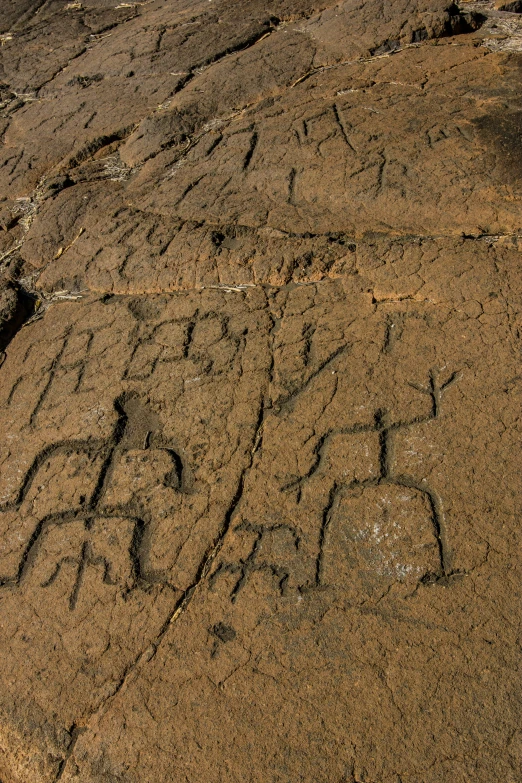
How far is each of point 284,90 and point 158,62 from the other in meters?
1.21

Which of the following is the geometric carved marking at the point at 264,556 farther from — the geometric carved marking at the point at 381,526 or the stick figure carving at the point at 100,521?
the stick figure carving at the point at 100,521

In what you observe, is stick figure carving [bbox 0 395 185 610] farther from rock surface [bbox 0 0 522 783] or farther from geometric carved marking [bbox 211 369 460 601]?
geometric carved marking [bbox 211 369 460 601]

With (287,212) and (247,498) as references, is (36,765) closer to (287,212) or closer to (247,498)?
(247,498)

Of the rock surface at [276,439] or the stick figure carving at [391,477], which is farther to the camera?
the stick figure carving at [391,477]

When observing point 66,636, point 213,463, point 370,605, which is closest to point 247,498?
point 213,463

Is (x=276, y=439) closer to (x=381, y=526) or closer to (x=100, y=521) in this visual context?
(x=381, y=526)

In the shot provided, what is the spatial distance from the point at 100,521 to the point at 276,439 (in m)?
0.63

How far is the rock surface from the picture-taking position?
5.89 feet

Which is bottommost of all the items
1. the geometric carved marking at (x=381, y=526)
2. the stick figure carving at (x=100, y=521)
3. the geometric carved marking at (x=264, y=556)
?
the geometric carved marking at (x=381, y=526)

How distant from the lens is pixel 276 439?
231cm

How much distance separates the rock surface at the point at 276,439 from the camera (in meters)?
1.79

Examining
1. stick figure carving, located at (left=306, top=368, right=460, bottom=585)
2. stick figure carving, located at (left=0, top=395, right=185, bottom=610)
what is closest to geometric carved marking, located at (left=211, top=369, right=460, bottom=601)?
stick figure carving, located at (left=306, top=368, right=460, bottom=585)

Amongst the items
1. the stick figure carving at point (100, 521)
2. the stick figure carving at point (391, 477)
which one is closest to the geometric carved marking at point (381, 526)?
the stick figure carving at point (391, 477)

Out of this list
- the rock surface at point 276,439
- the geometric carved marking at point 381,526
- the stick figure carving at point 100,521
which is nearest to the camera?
the rock surface at point 276,439
